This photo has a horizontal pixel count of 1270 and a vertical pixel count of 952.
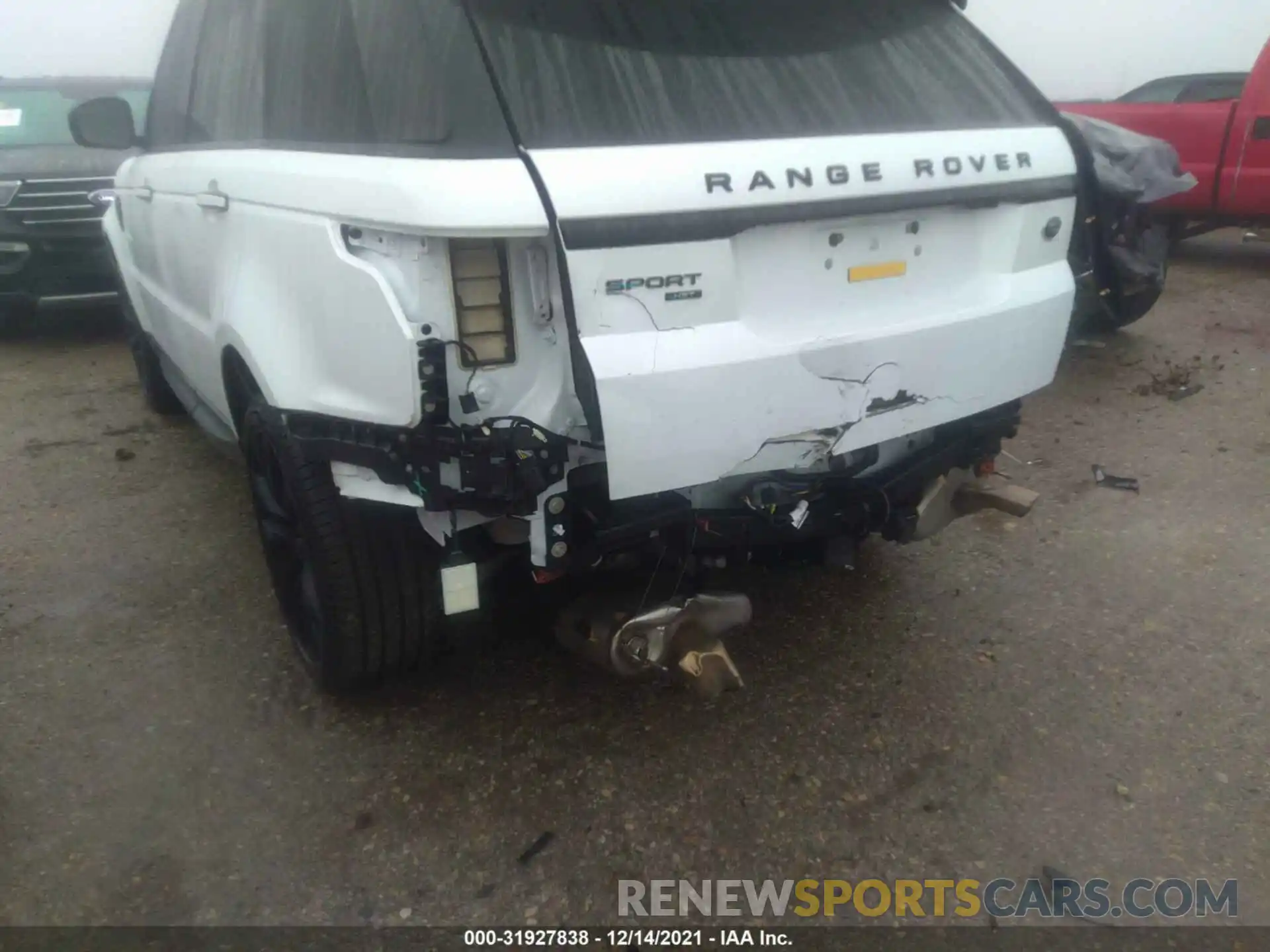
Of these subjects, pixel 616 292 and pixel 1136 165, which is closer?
pixel 616 292

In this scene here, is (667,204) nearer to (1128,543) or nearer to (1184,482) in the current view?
(1128,543)

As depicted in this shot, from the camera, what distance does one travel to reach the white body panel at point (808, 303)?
1.91 meters

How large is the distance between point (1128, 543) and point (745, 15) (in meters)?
2.50

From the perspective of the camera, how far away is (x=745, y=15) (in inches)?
88.7

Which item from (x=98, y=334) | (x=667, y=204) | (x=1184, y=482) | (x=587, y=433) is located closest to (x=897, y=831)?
(x=587, y=433)

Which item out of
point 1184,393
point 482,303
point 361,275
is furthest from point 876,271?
point 1184,393

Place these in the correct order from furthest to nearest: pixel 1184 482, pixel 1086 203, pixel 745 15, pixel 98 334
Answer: pixel 98 334 → pixel 1184 482 → pixel 1086 203 → pixel 745 15

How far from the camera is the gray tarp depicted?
17.5ft

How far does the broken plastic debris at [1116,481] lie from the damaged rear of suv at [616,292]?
62.2 inches

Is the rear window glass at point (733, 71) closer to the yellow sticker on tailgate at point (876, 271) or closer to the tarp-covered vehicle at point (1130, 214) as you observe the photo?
the yellow sticker on tailgate at point (876, 271)

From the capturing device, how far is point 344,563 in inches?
92.7

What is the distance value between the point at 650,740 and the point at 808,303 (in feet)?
4.09

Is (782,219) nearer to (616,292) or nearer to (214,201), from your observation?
(616,292)

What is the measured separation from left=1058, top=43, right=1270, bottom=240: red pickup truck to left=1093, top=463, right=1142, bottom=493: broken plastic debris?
446 cm
